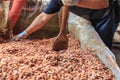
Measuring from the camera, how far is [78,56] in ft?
7.41

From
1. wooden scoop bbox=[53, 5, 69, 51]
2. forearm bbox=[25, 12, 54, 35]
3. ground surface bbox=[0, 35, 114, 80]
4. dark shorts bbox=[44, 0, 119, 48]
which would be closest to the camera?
ground surface bbox=[0, 35, 114, 80]

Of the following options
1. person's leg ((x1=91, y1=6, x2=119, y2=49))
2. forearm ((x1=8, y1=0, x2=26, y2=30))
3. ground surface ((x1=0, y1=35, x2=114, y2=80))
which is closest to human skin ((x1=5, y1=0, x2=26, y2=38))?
forearm ((x1=8, y1=0, x2=26, y2=30))

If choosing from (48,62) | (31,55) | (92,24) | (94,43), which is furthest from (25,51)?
(92,24)

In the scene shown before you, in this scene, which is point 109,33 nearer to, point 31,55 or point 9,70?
point 31,55

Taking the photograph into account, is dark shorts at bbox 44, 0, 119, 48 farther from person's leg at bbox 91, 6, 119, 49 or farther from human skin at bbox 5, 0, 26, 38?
human skin at bbox 5, 0, 26, 38

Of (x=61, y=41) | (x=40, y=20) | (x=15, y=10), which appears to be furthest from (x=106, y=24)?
(x=15, y=10)

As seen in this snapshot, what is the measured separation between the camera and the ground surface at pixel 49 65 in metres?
1.85

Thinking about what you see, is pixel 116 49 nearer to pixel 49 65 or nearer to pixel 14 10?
pixel 14 10

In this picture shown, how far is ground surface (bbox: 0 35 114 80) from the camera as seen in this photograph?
1852 millimetres

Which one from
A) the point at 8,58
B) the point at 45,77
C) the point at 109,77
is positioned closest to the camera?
the point at 45,77

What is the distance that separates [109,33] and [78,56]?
604 mm

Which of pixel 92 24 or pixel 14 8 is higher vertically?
pixel 14 8

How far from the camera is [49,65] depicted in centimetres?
200

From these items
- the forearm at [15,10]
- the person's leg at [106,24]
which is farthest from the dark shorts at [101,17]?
the forearm at [15,10]
